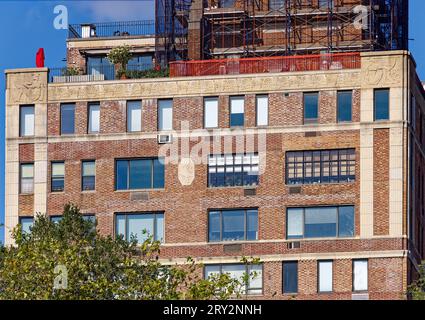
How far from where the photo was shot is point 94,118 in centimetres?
10262

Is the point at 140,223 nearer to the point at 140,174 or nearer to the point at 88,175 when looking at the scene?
the point at 140,174

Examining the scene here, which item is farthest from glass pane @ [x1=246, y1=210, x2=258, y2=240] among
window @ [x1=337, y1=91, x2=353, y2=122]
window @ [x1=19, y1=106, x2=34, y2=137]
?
window @ [x1=19, y1=106, x2=34, y2=137]

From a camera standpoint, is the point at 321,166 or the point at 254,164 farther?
the point at 254,164

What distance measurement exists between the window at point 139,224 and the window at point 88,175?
2.75 m

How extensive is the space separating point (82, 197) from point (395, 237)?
1887 centimetres

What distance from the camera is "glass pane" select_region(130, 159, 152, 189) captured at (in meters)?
99.9

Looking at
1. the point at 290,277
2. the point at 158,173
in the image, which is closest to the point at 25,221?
the point at 158,173

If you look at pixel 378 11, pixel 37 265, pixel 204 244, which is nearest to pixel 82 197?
pixel 204 244

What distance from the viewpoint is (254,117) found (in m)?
99.6

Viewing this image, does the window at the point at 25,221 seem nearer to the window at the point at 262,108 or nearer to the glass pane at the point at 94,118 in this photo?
the glass pane at the point at 94,118

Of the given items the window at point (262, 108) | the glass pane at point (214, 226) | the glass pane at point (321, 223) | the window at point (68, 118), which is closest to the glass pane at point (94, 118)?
the window at point (68, 118)

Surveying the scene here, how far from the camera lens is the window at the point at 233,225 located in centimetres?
9794

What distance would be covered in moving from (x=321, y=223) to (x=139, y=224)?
427 inches
